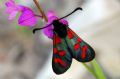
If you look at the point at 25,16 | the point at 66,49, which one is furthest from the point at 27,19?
the point at 66,49

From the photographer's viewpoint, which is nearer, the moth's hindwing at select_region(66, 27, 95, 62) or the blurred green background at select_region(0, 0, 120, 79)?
the moth's hindwing at select_region(66, 27, 95, 62)

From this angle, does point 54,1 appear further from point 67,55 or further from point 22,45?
point 67,55

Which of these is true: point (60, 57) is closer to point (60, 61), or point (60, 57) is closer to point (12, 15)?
point (60, 61)

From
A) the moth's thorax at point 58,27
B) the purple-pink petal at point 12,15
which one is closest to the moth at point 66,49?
the moth's thorax at point 58,27

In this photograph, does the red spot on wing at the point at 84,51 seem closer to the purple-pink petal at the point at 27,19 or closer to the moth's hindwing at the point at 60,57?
the moth's hindwing at the point at 60,57

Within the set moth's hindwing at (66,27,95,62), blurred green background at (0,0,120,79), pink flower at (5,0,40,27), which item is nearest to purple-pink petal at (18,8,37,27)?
pink flower at (5,0,40,27)

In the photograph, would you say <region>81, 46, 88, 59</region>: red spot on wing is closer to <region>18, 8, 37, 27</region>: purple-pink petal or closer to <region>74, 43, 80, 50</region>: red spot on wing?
<region>74, 43, 80, 50</region>: red spot on wing

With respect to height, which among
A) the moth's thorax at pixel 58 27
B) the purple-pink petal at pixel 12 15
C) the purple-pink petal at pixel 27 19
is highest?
the purple-pink petal at pixel 27 19

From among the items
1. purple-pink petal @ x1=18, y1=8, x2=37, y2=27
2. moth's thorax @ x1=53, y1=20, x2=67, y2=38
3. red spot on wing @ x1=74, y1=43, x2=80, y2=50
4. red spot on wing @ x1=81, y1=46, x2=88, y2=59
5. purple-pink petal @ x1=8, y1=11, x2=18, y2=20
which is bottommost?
red spot on wing @ x1=81, y1=46, x2=88, y2=59
